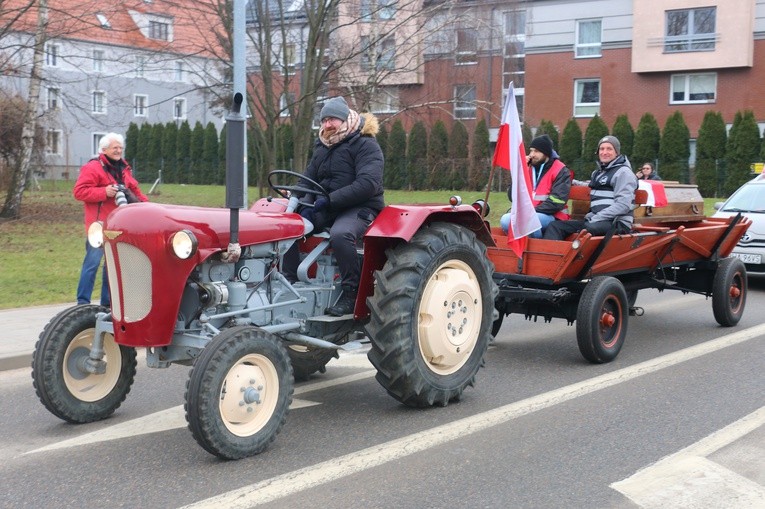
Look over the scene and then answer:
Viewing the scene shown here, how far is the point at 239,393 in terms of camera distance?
522 cm

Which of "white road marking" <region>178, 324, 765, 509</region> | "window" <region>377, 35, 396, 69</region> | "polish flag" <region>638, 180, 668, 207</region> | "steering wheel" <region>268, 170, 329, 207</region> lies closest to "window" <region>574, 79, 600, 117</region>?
"window" <region>377, 35, 396, 69</region>

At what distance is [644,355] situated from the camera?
28.0ft

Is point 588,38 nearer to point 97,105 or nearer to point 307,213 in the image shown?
point 97,105

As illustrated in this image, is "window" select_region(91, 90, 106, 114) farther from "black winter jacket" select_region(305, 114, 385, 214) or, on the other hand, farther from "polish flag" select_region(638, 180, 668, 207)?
"black winter jacket" select_region(305, 114, 385, 214)

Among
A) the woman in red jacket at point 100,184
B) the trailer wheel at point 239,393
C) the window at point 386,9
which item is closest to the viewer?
the trailer wheel at point 239,393

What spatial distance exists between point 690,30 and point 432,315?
124 ft

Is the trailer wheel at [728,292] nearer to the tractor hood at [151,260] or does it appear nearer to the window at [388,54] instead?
the tractor hood at [151,260]

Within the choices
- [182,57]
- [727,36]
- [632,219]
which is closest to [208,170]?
[727,36]

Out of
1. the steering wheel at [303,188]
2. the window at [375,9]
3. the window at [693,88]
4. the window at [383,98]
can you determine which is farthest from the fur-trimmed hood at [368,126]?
the window at [693,88]

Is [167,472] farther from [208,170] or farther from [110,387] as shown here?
[208,170]

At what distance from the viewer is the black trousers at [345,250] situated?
6258mm

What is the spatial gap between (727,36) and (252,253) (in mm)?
38234

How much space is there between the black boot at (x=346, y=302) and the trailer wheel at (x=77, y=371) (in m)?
1.42

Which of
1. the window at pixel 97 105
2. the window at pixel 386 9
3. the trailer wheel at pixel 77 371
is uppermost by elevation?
the window at pixel 386 9
